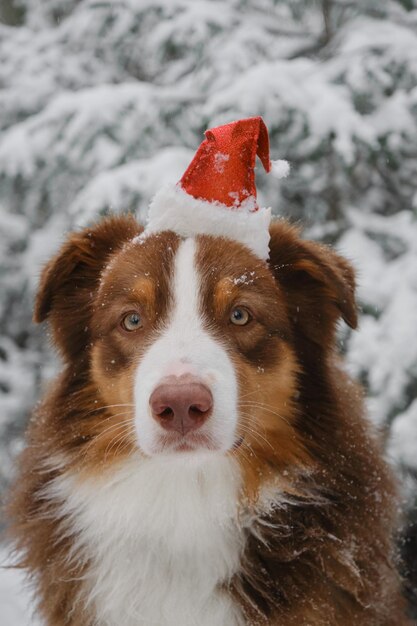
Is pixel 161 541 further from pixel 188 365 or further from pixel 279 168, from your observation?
pixel 279 168

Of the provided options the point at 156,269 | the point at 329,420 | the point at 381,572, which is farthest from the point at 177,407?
the point at 381,572

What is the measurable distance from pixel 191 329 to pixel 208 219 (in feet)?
1.50

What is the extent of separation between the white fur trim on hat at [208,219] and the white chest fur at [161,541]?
81 centimetres

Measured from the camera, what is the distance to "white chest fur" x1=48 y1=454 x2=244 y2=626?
243 cm

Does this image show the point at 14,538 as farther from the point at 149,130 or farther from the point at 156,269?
the point at 149,130

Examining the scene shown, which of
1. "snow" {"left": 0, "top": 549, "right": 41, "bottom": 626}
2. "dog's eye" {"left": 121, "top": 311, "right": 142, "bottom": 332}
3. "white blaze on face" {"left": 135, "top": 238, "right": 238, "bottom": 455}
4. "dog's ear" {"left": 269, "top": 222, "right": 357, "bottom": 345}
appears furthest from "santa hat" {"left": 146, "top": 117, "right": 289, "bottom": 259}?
"snow" {"left": 0, "top": 549, "right": 41, "bottom": 626}

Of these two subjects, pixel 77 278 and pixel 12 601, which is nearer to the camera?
pixel 77 278

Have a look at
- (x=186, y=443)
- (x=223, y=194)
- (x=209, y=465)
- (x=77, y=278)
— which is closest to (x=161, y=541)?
(x=209, y=465)

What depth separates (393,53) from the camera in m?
4.61

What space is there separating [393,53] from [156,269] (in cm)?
311

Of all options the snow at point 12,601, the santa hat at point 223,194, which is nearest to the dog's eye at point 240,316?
the santa hat at point 223,194

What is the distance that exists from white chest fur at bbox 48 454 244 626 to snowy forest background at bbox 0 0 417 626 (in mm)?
1406

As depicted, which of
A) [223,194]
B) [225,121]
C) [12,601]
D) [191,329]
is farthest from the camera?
[225,121]

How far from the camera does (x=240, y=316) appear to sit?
7.87 feet
